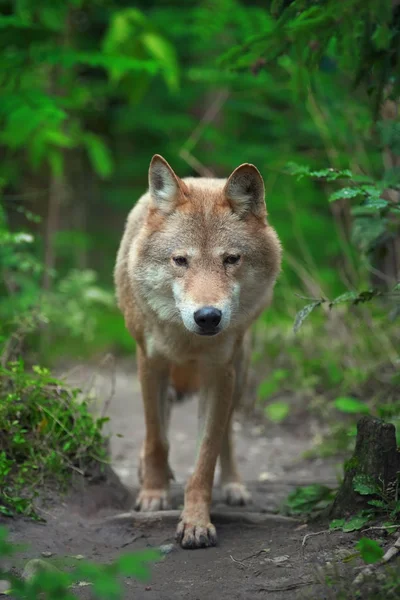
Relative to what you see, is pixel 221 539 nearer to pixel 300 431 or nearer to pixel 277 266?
pixel 277 266

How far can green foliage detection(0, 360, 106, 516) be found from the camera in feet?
12.9

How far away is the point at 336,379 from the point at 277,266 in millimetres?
2672

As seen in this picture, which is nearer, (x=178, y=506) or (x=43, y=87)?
(x=178, y=506)

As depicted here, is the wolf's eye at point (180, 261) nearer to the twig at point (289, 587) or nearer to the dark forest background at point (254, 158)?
the dark forest background at point (254, 158)

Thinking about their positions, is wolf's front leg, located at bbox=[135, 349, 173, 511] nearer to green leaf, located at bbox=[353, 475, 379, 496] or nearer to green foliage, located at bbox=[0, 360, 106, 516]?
green foliage, located at bbox=[0, 360, 106, 516]

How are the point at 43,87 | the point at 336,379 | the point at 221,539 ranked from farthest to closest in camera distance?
the point at 43,87 → the point at 336,379 → the point at 221,539

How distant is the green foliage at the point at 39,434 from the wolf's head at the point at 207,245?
88 centimetres

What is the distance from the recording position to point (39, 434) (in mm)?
4137

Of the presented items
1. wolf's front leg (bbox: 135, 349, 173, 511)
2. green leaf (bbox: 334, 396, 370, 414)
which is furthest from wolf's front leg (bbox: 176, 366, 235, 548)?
green leaf (bbox: 334, 396, 370, 414)

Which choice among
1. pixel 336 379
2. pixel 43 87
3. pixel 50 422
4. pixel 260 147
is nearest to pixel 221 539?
pixel 50 422

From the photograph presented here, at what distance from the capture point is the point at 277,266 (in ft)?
13.4

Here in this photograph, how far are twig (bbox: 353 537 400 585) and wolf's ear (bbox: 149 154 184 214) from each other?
6.98 ft

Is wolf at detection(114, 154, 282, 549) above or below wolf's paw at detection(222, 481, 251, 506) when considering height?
above

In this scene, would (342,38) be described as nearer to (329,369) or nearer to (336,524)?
(336,524)
